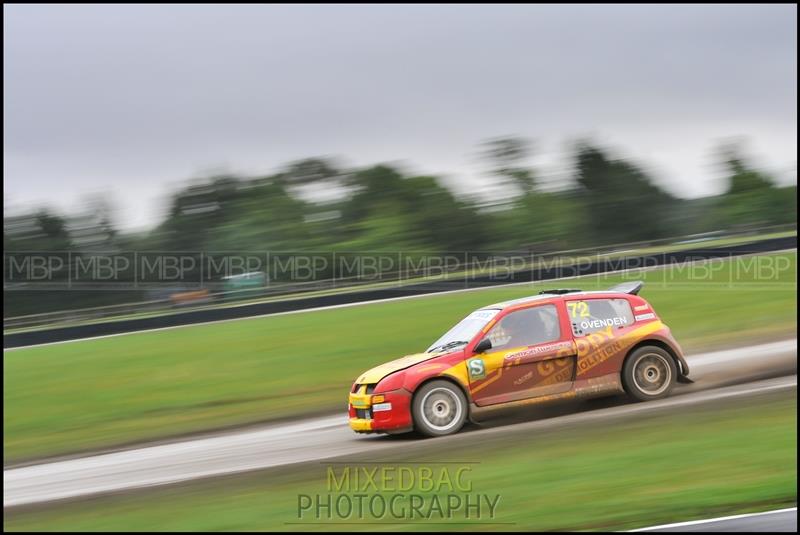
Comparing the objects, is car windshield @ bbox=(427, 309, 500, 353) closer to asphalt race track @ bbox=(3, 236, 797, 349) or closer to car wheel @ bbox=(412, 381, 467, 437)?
car wheel @ bbox=(412, 381, 467, 437)

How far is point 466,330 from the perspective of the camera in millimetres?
9875

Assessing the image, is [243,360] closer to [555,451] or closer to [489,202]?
[555,451]

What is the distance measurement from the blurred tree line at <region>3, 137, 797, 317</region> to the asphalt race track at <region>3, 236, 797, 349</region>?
5863mm

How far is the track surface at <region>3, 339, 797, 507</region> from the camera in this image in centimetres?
934

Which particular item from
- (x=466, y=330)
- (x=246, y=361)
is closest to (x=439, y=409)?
(x=466, y=330)

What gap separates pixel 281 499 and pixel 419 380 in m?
2.13

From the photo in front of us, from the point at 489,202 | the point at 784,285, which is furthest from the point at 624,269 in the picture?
the point at 489,202

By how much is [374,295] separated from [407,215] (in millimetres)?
15484

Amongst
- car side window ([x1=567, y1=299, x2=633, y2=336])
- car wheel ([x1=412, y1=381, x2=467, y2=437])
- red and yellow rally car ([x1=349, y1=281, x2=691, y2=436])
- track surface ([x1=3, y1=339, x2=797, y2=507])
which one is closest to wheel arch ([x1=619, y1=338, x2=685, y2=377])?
red and yellow rally car ([x1=349, y1=281, x2=691, y2=436])

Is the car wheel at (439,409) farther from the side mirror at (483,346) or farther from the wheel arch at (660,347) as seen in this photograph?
the wheel arch at (660,347)

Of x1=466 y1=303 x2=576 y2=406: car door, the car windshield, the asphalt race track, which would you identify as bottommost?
x1=466 y1=303 x2=576 y2=406: car door

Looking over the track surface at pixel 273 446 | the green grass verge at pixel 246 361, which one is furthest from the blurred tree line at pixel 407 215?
the track surface at pixel 273 446

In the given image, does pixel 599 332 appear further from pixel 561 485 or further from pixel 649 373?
pixel 561 485

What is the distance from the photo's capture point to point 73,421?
1259cm
